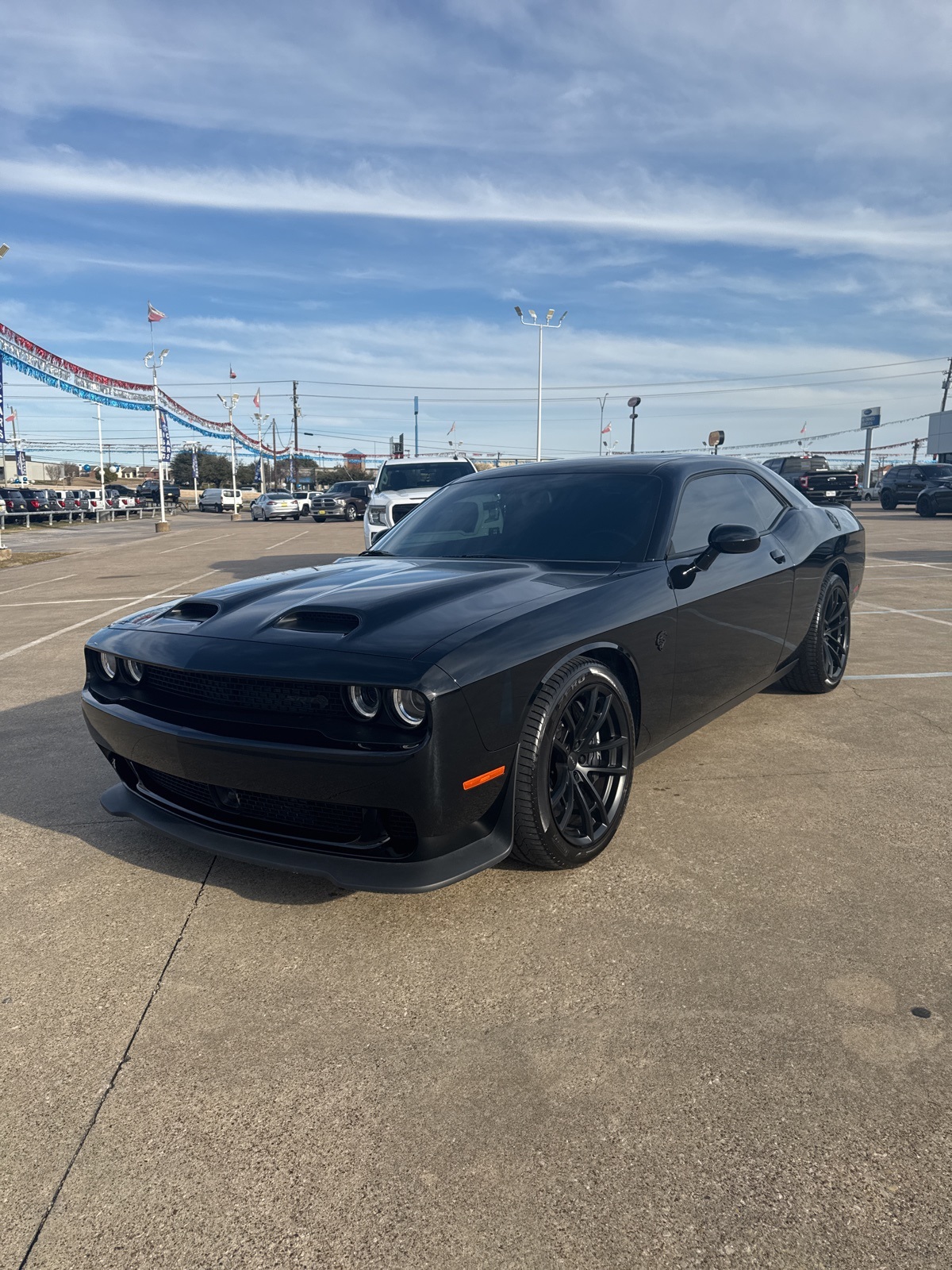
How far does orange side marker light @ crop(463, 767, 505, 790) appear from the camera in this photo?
256cm

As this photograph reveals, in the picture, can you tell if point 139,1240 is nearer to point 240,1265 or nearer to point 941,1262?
point 240,1265

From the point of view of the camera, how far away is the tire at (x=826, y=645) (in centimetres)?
511

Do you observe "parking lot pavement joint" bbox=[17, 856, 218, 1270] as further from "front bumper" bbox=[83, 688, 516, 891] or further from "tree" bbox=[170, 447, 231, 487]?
"tree" bbox=[170, 447, 231, 487]

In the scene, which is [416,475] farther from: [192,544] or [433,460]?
[192,544]

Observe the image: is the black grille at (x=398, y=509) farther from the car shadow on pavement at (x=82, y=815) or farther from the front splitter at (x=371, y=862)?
the front splitter at (x=371, y=862)

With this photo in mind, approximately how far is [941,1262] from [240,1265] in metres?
1.23

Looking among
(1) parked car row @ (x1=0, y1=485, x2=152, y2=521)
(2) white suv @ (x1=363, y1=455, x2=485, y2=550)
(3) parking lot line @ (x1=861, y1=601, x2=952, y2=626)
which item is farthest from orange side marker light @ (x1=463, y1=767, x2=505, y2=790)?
(1) parked car row @ (x1=0, y1=485, x2=152, y2=521)

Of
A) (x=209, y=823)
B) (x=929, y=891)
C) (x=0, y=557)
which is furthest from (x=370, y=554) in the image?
(x=0, y=557)

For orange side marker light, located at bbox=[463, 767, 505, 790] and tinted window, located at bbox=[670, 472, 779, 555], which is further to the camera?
tinted window, located at bbox=[670, 472, 779, 555]

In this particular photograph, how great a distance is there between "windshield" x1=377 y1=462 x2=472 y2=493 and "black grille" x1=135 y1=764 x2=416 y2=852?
12.3m

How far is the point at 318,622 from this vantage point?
2.92m

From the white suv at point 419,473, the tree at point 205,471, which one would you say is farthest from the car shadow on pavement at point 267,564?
the tree at point 205,471

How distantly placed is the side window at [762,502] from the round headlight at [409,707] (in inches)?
107

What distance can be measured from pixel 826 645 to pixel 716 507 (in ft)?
5.15
